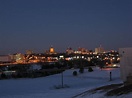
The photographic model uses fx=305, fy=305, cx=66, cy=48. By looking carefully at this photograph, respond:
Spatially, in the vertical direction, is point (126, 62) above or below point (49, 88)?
above

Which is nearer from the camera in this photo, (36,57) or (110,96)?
(110,96)

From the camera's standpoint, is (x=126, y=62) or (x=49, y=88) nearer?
(x=126, y=62)

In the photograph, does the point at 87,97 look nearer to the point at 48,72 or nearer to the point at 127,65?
the point at 127,65

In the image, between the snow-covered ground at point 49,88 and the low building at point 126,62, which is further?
the snow-covered ground at point 49,88

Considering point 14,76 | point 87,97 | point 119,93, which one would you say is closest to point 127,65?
point 87,97

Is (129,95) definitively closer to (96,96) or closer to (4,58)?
(96,96)

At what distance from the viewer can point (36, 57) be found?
173500 millimetres

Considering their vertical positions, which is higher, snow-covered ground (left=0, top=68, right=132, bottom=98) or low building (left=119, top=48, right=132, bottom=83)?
low building (left=119, top=48, right=132, bottom=83)

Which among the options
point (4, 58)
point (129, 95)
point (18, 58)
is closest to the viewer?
point (129, 95)

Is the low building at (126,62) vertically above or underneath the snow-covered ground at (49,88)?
above

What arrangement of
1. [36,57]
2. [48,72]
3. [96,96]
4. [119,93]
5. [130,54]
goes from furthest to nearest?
[36,57] → [48,72] → [130,54] → [96,96] → [119,93]

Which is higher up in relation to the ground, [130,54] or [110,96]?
[130,54]

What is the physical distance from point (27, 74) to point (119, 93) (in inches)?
1702

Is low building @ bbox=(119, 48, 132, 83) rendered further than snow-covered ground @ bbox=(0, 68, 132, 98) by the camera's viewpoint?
No
